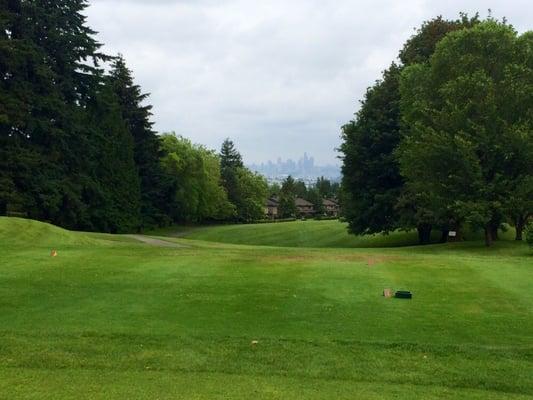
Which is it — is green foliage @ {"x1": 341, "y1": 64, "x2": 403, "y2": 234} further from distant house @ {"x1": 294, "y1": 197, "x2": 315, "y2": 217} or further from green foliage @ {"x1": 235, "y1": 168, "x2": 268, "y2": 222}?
distant house @ {"x1": 294, "y1": 197, "x2": 315, "y2": 217}

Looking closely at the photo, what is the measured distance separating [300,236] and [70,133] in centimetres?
2523

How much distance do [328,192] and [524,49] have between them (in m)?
141

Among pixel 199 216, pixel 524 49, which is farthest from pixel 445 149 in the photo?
pixel 199 216

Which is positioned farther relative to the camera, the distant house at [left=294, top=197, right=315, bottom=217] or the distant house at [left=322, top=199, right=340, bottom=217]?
the distant house at [left=322, top=199, right=340, bottom=217]

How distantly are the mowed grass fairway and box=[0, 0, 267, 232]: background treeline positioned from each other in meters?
23.0

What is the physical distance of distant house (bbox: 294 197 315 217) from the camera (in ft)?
440

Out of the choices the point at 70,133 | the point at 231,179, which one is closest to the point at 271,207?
the point at 231,179

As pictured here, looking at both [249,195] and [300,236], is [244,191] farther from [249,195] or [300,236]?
[300,236]

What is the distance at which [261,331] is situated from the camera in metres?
9.44

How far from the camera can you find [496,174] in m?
25.9

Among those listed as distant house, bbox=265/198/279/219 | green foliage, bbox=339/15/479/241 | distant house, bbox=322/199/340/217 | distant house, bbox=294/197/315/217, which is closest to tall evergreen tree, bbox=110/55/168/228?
green foliage, bbox=339/15/479/241

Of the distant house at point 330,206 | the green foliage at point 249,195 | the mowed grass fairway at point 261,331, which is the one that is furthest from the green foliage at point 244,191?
the mowed grass fairway at point 261,331

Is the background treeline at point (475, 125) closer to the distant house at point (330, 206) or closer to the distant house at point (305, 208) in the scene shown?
the distant house at point (305, 208)

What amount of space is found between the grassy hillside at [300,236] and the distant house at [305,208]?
6689 cm
